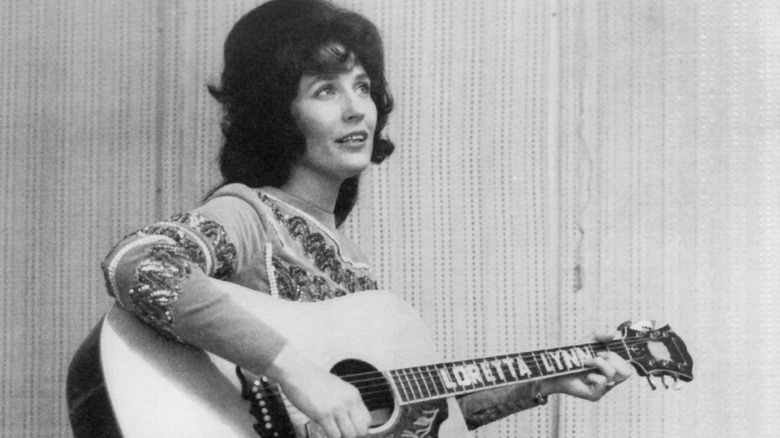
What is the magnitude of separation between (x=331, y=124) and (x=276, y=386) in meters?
0.61

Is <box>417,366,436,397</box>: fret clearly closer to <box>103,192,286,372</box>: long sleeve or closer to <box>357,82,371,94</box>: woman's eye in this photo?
<box>103,192,286,372</box>: long sleeve

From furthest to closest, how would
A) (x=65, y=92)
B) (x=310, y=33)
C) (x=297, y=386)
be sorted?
(x=65, y=92) → (x=310, y=33) → (x=297, y=386)

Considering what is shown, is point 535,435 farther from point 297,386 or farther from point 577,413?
point 297,386

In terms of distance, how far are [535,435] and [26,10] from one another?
1.66m

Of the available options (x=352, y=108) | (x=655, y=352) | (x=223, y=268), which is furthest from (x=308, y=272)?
(x=655, y=352)

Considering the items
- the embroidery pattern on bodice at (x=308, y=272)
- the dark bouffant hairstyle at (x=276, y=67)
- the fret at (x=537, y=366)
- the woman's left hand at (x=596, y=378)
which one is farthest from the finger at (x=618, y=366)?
the dark bouffant hairstyle at (x=276, y=67)

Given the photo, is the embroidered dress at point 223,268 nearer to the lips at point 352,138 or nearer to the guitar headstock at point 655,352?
the lips at point 352,138

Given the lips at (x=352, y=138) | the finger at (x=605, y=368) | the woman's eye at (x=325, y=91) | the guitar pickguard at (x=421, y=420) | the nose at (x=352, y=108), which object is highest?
the woman's eye at (x=325, y=91)

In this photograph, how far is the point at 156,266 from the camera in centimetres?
153

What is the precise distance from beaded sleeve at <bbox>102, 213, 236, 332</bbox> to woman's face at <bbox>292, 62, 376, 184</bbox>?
1.58ft

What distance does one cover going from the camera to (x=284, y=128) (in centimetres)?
206

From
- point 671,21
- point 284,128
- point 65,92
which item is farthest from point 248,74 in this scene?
point 671,21

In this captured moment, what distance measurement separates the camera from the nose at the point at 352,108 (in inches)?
80.7

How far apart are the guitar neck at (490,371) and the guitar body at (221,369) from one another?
3 cm
